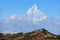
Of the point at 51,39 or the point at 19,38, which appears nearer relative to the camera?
the point at 51,39

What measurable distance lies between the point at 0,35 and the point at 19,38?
63.8ft

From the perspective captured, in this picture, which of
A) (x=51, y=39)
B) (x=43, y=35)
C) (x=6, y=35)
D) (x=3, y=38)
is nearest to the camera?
(x=51, y=39)

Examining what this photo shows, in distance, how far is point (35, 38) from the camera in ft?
447

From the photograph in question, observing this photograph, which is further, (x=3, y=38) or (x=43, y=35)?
(x=3, y=38)

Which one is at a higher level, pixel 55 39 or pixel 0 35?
pixel 0 35

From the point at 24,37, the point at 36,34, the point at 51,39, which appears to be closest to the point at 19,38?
the point at 24,37

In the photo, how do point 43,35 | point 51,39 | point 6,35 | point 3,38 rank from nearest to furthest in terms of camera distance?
point 51,39
point 43,35
point 3,38
point 6,35

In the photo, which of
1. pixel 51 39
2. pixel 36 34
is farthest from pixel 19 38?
pixel 51 39

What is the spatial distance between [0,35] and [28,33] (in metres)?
22.9

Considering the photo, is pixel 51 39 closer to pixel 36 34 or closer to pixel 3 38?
pixel 36 34

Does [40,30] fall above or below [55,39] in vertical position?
above

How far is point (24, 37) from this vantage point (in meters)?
140

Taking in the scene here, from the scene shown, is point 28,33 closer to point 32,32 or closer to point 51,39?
point 32,32

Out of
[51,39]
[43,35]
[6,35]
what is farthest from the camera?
[6,35]
